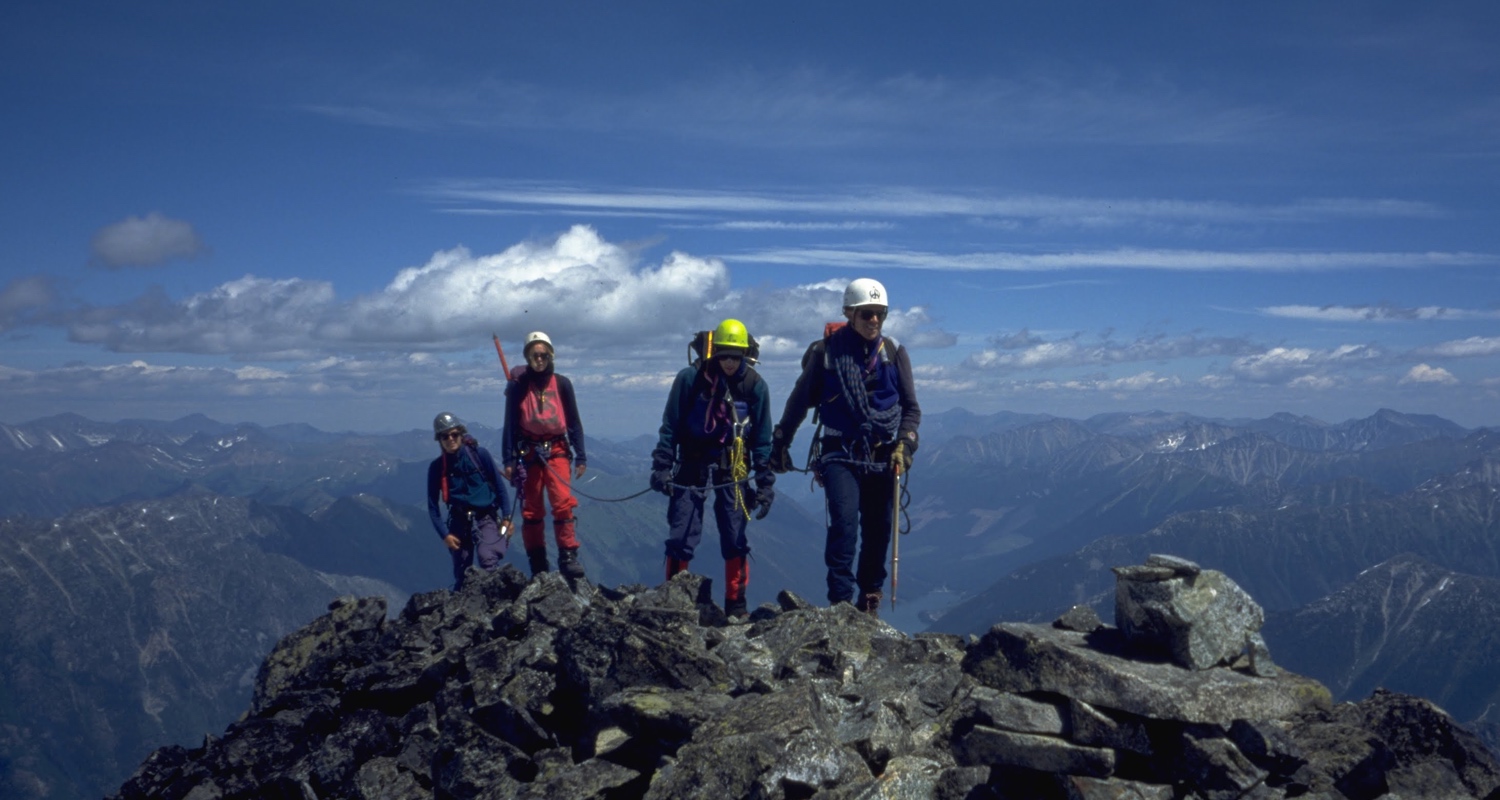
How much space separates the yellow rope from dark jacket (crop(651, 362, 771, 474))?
15cm

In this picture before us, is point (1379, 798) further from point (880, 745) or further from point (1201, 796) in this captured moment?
point (880, 745)

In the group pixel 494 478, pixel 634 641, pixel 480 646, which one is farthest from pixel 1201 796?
pixel 494 478

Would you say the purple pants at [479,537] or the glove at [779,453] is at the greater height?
the glove at [779,453]

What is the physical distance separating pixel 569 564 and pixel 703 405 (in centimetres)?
449

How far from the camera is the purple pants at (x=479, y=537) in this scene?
1905 cm

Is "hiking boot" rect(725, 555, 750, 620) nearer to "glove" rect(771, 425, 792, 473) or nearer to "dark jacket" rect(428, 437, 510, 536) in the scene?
"glove" rect(771, 425, 792, 473)

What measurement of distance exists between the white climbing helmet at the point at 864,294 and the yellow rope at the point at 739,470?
3173mm

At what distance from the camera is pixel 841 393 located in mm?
14484

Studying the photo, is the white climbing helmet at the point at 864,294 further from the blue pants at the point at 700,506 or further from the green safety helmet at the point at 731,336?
the blue pants at the point at 700,506

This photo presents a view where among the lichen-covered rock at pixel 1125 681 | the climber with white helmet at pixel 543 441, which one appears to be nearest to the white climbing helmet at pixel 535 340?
the climber with white helmet at pixel 543 441

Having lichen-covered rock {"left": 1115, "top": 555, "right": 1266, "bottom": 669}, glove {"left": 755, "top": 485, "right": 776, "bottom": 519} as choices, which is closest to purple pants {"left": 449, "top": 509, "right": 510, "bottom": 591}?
glove {"left": 755, "top": 485, "right": 776, "bottom": 519}

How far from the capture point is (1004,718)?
872cm

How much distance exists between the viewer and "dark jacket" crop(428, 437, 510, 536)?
18.9 m

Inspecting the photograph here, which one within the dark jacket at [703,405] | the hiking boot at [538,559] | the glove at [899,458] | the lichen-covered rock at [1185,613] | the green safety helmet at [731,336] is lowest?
the hiking boot at [538,559]
